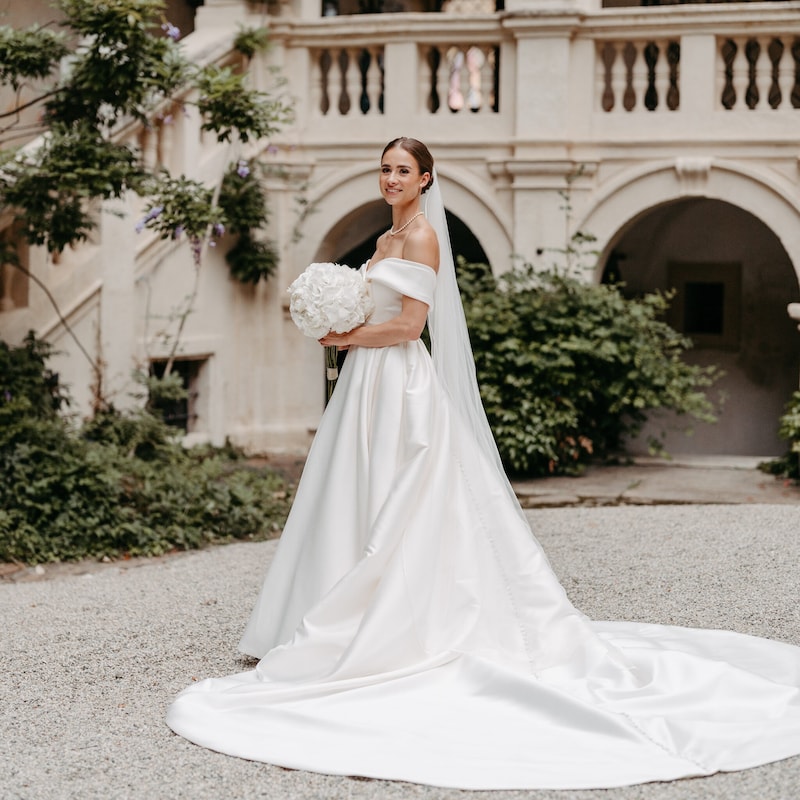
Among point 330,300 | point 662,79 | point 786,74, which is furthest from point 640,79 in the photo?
point 330,300

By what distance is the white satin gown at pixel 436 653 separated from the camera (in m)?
3.92

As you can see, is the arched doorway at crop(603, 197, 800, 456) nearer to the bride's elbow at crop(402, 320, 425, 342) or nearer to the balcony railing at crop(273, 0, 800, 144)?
the balcony railing at crop(273, 0, 800, 144)

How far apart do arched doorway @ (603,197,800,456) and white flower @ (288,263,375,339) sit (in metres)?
8.43

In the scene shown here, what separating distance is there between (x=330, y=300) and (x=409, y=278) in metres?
0.30

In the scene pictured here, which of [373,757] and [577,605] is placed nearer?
[373,757]

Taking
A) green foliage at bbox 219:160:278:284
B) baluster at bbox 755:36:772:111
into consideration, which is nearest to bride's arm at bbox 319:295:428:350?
green foliage at bbox 219:160:278:284

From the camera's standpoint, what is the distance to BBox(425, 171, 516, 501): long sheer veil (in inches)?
199

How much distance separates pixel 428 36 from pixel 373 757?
315 inches

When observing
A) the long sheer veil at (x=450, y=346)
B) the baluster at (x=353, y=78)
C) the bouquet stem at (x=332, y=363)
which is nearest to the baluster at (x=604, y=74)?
the baluster at (x=353, y=78)

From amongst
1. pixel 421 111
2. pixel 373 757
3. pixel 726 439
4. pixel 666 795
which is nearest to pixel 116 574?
pixel 373 757

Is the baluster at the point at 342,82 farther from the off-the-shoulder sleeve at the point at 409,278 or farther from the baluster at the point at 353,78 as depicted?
the off-the-shoulder sleeve at the point at 409,278

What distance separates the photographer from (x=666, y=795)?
12.0 ft

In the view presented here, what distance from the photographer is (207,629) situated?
5629mm

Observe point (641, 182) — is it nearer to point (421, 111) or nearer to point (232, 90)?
point (421, 111)
